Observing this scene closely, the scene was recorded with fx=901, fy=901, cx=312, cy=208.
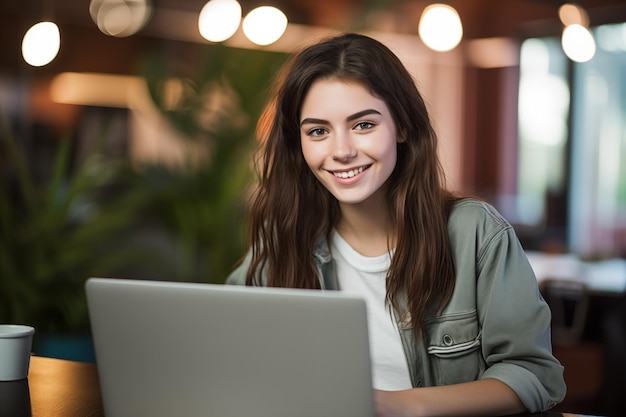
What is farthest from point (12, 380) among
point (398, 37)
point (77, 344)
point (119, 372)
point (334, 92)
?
point (398, 37)

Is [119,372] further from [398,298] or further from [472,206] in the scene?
[472,206]

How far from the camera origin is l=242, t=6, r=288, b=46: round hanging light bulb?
533 centimetres

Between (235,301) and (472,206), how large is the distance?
Answer: 758 mm

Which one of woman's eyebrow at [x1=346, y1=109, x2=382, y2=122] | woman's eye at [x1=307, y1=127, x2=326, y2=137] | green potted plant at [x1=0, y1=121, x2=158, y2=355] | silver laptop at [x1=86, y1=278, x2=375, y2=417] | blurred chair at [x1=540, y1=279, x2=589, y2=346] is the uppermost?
woman's eyebrow at [x1=346, y1=109, x2=382, y2=122]

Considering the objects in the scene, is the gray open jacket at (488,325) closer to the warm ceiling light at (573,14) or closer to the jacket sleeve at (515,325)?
the jacket sleeve at (515,325)

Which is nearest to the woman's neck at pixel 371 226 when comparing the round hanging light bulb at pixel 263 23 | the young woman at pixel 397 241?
the young woman at pixel 397 241

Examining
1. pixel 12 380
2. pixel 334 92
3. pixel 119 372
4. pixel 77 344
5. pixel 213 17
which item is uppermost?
pixel 213 17

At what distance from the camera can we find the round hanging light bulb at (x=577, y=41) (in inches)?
222

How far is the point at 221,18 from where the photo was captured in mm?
5426

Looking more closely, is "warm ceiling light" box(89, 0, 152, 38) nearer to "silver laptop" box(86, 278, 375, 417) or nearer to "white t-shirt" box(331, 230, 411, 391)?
"white t-shirt" box(331, 230, 411, 391)

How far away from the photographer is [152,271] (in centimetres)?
537

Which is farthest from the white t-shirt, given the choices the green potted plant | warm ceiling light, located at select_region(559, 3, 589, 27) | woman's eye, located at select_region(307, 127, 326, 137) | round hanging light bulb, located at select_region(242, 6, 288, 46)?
warm ceiling light, located at select_region(559, 3, 589, 27)

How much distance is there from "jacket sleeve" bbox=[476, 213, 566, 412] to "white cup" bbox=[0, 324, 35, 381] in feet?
2.84

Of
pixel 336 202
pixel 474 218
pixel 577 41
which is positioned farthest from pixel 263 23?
pixel 474 218
